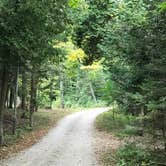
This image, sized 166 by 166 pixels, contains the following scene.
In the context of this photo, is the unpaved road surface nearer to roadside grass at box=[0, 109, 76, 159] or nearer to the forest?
roadside grass at box=[0, 109, 76, 159]

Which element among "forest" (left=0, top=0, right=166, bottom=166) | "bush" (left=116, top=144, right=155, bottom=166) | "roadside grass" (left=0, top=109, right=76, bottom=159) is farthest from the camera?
"roadside grass" (left=0, top=109, right=76, bottom=159)

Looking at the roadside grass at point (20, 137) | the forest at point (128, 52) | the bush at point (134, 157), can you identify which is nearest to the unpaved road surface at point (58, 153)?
the roadside grass at point (20, 137)

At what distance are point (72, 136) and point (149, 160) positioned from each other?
32.4ft

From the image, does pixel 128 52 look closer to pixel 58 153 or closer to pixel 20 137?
pixel 58 153

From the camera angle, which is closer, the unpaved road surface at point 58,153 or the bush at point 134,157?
the bush at point 134,157

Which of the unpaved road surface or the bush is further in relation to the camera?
the unpaved road surface

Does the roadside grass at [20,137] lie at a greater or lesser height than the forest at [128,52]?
lesser

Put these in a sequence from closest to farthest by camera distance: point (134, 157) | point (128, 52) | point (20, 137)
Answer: point (134, 157) → point (128, 52) → point (20, 137)

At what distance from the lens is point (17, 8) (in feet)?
45.4

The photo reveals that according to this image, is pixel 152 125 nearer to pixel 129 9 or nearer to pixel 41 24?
pixel 41 24

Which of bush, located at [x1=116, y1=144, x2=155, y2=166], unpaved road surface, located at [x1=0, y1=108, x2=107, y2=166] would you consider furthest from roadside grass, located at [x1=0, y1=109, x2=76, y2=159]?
bush, located at [x1=116, y1=144, x2=155, y2=166]

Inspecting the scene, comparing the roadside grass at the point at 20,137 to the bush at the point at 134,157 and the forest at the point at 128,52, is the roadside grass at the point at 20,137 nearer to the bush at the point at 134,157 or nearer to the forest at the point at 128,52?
the forest at the point at 128,52

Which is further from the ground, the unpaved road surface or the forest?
the forest

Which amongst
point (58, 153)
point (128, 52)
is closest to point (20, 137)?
point (58, 153)
